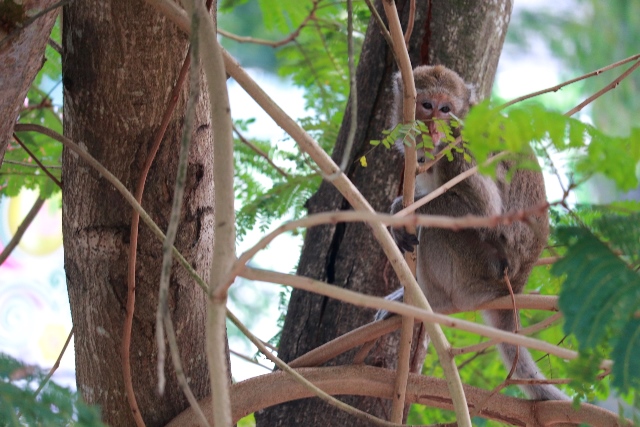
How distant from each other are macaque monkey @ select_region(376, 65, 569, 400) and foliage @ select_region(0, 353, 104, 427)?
89.7 inches

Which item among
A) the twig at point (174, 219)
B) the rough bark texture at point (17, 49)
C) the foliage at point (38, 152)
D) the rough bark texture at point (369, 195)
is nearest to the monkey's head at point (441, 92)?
the rough bark texture at point (369, 195)

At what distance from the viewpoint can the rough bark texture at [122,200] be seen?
94.4 inches

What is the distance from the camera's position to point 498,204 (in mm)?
3922

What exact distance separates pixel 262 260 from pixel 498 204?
6.83 m

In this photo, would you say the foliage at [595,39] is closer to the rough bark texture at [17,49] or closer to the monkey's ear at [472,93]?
the monkey's ear at [472,93]

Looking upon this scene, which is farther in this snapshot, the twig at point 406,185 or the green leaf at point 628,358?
the twig at point 406,185

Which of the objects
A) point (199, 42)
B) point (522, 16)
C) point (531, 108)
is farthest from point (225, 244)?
point (522, 16)

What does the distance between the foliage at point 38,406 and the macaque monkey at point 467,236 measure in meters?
2.28

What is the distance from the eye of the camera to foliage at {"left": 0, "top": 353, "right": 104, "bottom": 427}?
1452 millimetres

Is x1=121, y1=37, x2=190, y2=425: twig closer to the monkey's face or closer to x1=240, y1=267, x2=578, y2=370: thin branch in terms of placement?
x1=240, y1=267, x2=578, y2=370: thin branch

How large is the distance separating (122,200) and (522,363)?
2118 mm

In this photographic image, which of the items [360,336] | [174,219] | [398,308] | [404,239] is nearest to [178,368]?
Result: [174,219]

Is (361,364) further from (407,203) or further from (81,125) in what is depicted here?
(81,125)

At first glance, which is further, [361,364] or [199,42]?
A: [361,364]
